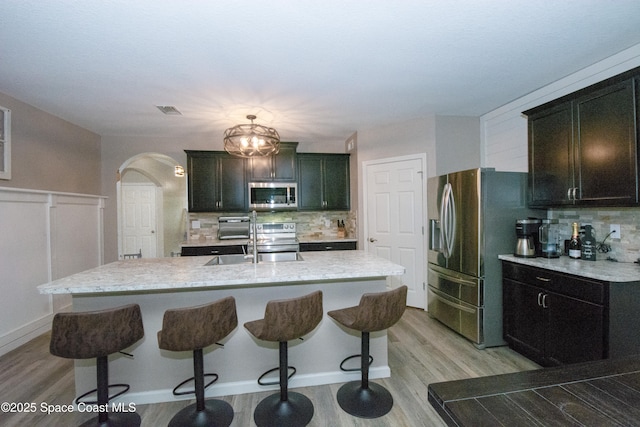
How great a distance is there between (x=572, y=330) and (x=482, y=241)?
932mm

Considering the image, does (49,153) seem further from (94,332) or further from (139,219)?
(139,219)

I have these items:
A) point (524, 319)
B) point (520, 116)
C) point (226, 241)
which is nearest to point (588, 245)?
point (524, 319)

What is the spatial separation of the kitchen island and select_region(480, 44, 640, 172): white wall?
7.94ft

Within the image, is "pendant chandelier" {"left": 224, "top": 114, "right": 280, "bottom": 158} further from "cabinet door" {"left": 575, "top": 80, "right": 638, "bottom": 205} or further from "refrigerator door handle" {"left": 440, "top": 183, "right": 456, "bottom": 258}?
"cabinet door" {"left": 575, "top": 80, "right": 638, "bottom": 205}

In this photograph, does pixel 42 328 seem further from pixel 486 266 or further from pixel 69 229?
pixel 486 266

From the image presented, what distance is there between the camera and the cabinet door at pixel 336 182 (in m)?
4.85

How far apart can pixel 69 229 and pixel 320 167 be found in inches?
143

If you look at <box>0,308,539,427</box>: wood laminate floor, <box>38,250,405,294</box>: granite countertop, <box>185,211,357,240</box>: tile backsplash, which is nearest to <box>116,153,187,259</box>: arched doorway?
<box>185,211,357,240</box>: tile backsplash

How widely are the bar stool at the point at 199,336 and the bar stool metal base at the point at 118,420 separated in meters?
0.26

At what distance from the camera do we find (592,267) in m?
2.13

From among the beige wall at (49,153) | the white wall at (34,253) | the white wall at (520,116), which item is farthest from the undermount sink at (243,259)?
the white wall at (520,116)

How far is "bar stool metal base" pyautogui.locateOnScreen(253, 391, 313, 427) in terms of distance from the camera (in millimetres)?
1793

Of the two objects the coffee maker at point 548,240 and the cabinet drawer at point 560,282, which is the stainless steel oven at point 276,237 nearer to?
the cabinet drawer at point 560,282

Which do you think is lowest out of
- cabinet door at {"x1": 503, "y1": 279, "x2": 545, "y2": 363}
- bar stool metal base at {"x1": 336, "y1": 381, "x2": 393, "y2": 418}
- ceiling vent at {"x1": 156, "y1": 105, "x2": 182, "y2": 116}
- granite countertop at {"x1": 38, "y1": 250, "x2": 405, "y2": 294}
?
bar stool metal base at {"x1": 336, "y1": 381, "x2": 393, "y2": 418}
